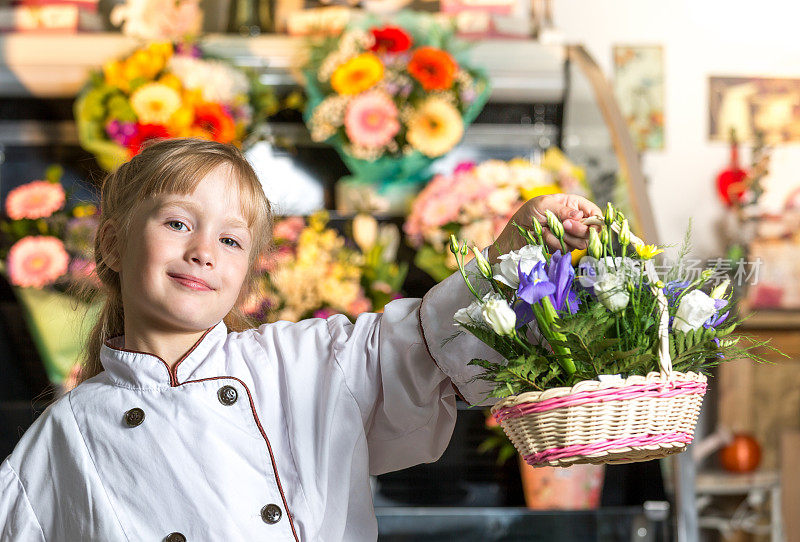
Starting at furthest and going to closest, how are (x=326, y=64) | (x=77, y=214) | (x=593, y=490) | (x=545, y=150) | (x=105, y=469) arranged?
(x=545, y=150), (x=326, y=64), (x=77, y=214), (x=593, y=490), (x=105, y=469)

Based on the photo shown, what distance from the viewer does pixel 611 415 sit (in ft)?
3.20

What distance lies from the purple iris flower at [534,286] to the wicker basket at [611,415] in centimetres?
10

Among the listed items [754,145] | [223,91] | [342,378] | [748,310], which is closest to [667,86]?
[754,145]

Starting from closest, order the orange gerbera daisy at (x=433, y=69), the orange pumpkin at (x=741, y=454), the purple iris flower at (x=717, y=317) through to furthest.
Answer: the purple iris flower at (x=717, y=317) → the orange gerbera daisy at (x=433, y=69) → the orange pumpkin at (x=741, y=454)

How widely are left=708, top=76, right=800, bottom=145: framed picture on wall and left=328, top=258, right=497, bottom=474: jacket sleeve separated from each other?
3501 mm

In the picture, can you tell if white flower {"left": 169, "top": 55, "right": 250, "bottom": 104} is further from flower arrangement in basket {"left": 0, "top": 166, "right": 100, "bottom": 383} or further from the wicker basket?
the wicker basket

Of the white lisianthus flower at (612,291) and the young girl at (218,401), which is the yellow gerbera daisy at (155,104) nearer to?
the young girl at (218,401)

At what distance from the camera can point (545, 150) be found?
2.87m

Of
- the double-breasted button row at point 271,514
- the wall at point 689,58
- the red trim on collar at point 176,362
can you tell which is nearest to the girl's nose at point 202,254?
the red trim on collar at point 176,362

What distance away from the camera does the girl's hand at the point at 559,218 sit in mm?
1118

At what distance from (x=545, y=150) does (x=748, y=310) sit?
71.2 inches

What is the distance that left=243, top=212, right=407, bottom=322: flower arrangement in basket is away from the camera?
2.31m

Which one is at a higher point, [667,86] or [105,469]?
[667,86]

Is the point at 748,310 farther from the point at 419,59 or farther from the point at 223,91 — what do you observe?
the point at 223,91
